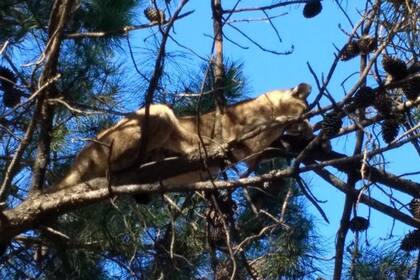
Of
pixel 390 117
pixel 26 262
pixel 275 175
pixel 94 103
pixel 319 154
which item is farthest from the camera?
pixel 94 103

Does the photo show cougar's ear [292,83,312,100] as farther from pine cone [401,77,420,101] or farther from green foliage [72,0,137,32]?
pine cone [401,77,420,101]

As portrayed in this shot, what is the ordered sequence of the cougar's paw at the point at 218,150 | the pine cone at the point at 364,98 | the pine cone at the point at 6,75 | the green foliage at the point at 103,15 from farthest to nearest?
the green foliage at the point at 103,15, the pine cone at the point at 6,75, the cougar's paw at the point at 218,150, the pine cone at the point at 364,98

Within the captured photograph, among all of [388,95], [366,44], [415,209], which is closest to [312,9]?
[366,44]

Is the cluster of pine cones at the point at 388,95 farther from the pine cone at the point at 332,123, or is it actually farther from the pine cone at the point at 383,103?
the pine cone at the point at 332,123

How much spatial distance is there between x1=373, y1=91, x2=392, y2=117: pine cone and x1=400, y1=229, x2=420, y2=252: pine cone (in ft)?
1.36

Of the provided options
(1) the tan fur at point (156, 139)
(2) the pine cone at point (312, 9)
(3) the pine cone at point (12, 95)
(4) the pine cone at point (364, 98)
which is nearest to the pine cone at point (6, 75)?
(3) the pine cone at point (12, 95)

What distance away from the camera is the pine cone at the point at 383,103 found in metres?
2.71

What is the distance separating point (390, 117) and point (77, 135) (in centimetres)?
168

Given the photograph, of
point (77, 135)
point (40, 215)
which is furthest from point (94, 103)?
point (40, 215)

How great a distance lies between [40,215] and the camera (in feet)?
9.71

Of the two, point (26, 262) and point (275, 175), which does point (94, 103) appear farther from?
point (275, 175)

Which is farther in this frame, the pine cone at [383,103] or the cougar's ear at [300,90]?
the cougar's ear at [300,90]

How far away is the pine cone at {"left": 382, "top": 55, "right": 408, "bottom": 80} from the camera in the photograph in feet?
9.11

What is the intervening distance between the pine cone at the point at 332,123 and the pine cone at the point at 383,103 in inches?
5.6
